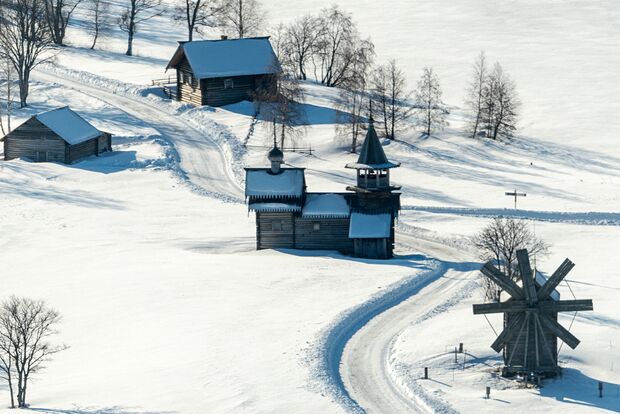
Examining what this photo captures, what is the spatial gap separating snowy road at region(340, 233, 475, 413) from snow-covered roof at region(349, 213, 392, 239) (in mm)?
3230

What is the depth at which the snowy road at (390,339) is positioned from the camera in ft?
139

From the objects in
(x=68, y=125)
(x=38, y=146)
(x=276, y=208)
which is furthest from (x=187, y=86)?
(x=276, y=208)

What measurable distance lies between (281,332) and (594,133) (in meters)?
54.1

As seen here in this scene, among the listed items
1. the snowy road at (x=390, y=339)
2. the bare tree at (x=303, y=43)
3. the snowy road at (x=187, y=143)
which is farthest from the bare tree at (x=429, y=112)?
the snowy road at (x=390, y=339)

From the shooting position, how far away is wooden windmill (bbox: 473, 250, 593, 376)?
4316 centimetres

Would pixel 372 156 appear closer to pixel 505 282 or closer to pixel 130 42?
pixel 505 282

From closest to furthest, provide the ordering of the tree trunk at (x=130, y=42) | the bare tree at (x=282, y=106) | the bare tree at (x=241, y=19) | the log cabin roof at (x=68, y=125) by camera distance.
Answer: the log cabin roof at (x=68, y=125) < the bare tree at (x=282, y=106) < the bare tree at (x=241, y=19) < the tree trunk at (x=130, y=42)

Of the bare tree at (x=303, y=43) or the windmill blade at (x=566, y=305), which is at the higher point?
the bare tree at (x=303, y=43)

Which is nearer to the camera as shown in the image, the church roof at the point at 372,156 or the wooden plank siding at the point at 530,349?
the wooden plank siding at the point at 530,349

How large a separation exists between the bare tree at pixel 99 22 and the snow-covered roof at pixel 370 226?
205 feet

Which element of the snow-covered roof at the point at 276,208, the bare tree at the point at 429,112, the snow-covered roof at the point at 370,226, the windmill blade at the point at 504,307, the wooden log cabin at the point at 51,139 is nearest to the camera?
the windmill blade at the point at 504,307

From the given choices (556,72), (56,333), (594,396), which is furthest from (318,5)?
(594,396)

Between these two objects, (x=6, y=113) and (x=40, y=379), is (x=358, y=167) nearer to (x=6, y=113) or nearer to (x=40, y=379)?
(x=40, y=379)

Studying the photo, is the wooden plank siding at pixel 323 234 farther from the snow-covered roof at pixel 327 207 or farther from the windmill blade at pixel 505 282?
the windmill blade at pixel 505 282
